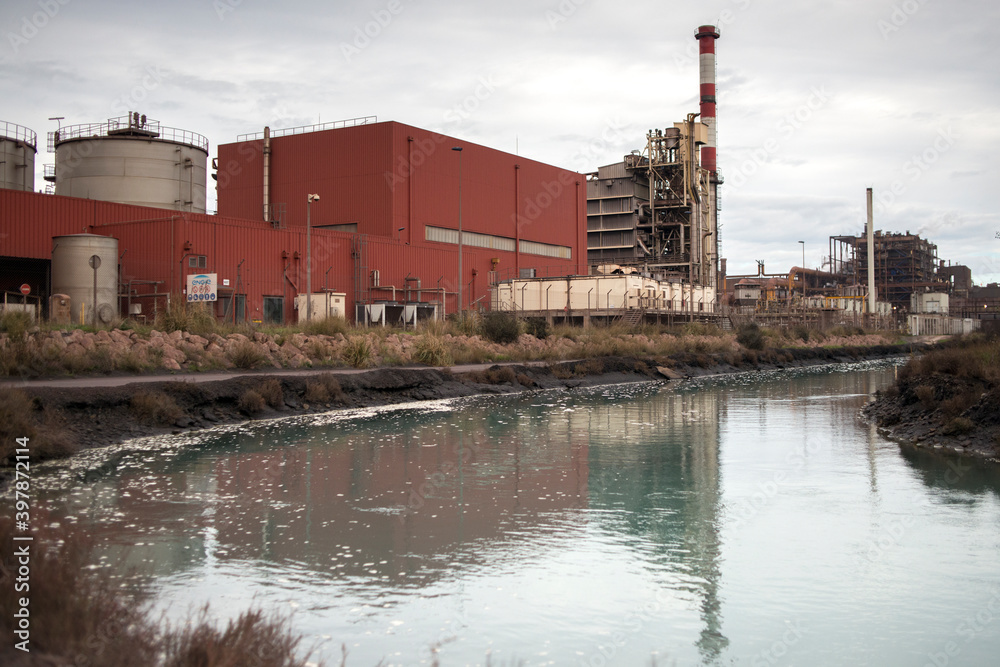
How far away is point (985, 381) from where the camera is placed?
604 inches

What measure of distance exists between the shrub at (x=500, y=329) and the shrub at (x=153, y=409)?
18.5 meters

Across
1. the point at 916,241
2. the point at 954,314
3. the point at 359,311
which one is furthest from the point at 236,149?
the point at 954,314

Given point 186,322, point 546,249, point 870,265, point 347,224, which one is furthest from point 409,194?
point 870,265

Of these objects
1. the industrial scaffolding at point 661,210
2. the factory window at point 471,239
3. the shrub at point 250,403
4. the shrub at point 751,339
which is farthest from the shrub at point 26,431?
the industrial scaffolding at point 661,210

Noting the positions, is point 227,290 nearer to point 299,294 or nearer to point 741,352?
point 299,294

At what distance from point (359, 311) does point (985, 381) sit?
3148 centimetres

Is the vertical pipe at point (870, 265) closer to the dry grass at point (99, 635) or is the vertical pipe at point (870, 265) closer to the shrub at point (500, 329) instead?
the shrub at point (500, 329)

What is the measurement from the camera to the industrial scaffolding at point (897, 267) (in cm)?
9462

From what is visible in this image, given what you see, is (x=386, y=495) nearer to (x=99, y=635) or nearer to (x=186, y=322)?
(x=99, y=635)

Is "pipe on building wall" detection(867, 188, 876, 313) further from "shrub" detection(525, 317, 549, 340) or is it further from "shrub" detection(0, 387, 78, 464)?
"shrub" detection(0, 387, 78, 464)

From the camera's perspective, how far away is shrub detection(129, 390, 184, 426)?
50.1ft

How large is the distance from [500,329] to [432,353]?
6.61m

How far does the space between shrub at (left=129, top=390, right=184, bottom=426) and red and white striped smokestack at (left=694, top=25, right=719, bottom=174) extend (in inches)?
2278

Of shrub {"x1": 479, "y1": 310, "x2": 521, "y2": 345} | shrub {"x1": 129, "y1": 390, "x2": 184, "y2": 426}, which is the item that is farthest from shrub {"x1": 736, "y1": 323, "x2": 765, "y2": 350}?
shrub {"x1": 129, "y1": 390, "x2": 184, "y2": 426}
